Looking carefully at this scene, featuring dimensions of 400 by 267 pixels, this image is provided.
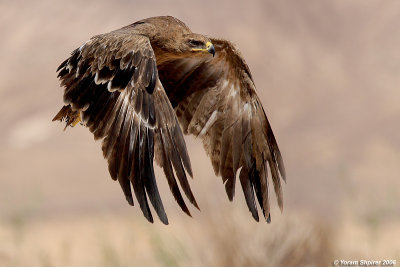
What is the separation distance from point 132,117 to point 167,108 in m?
0.29

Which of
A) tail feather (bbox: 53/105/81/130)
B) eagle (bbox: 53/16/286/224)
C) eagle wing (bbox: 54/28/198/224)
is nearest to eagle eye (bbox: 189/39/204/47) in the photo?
eagle (bbox: 53/16/286/224)

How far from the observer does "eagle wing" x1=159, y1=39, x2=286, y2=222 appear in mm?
9797

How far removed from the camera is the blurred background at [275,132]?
9164 mm

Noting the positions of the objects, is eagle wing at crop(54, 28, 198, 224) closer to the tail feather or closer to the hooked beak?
the tail feather

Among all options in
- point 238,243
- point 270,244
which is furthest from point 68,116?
point 270,244

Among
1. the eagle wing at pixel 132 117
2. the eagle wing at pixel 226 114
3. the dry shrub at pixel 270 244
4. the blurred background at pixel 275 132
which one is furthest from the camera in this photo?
the eagle wing at pixel 226 114

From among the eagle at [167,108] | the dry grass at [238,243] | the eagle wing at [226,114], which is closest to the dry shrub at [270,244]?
the dry grass at [238,243]

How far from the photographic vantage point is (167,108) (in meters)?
7.94

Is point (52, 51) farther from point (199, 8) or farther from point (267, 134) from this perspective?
point (267, 134)

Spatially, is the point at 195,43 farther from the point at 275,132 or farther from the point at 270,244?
the point at 275,132

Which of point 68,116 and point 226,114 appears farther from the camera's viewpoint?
point 226,114

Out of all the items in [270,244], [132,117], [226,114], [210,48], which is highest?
[210,48]

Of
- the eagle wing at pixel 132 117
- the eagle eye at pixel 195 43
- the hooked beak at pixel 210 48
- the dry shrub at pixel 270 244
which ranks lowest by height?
the dry shrub at pixel 270 244

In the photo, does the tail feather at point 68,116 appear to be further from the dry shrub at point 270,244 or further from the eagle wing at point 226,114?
the dry shrub at point 270,244
